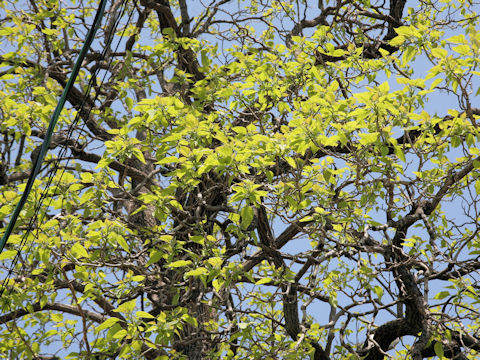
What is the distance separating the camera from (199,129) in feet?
14.3

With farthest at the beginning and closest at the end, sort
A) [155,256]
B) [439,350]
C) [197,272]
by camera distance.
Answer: [439,350] < [155,256] < [197,272]

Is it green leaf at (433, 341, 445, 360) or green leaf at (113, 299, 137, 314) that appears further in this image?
green leaf at (433, 341, 445, 360)

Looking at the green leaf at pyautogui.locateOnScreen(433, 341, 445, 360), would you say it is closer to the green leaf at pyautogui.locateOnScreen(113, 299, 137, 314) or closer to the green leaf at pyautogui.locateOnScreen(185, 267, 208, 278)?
the green leaf at pyautogui.locateOnScreen(185, 267, 208, 278)

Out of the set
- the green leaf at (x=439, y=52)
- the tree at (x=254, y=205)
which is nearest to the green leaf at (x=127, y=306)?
the tree at (x=254, y=205)

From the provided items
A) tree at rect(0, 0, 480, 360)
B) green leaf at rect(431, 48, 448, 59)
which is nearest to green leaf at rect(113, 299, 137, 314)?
tree at rect(0, 0, 480, 360)

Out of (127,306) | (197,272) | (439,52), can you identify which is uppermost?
(439,52)

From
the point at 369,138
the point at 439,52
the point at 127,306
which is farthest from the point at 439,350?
the point at 127,306

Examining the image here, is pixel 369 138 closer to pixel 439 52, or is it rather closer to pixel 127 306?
pixel 439 52

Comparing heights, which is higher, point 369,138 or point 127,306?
point 369,138

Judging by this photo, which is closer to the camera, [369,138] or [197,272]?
Answer: [369,138]

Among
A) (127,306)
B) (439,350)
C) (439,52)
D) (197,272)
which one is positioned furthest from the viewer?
(439,350)

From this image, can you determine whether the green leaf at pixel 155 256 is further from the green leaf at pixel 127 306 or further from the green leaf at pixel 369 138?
the green leaf at pixel 369 138

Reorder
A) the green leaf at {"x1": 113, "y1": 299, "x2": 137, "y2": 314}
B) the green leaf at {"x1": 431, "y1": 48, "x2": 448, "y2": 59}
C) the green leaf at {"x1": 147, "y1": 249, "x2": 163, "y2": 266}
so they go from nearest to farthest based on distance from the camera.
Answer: the green leaf at {"x1": 431, "y1": 48, "x2": 448, "y2": 59} < the green leaf at {"x1": 113, "y1": 299, "x2": 137, "y2": 314} < the green leaf at {"x1": 147, "y1": 249, "x2": 163, "y2": 266}

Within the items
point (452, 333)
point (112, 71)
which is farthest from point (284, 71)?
point (452, 333)
